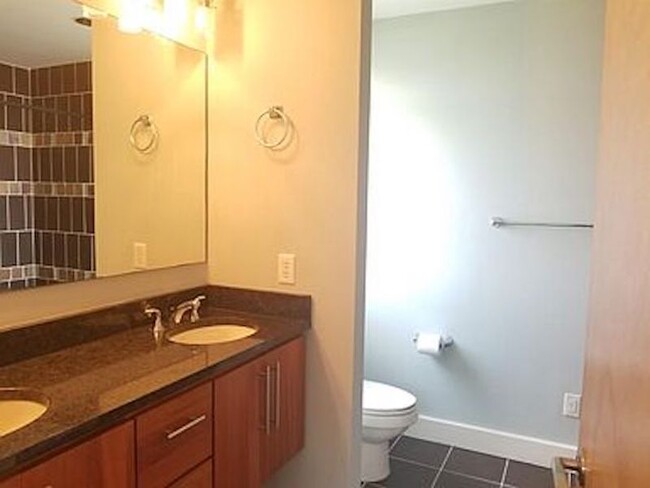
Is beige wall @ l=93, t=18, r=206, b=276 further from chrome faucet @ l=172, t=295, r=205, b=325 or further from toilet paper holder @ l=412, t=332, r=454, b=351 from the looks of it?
toilet paper holder @ l=412, t=332, r=454, b=351

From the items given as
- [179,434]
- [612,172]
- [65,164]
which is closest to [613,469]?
[612,172]

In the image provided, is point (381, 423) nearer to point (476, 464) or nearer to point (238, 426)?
point (476, 464)

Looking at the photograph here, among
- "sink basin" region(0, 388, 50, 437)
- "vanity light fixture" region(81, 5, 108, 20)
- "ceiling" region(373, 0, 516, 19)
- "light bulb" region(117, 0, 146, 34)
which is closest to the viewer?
"sink basin" region(0, 388, 50, 437)

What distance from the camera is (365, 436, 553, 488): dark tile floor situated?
101 inches

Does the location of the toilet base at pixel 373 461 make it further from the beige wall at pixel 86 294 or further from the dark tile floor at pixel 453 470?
the beige wall at pixel 86 294

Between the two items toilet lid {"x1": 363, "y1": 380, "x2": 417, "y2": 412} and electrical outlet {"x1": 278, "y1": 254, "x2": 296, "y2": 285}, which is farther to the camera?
toilet lid {"x1": 363, "y1": 380, "x2": 417, "y2": 412}

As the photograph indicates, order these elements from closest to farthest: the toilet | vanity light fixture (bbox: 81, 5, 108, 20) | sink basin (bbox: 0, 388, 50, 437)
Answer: sink basin (bbox: 0, 388, 50, 437)
vanity light fixture (bbox: 81, 5, 108, 20)
the toilet

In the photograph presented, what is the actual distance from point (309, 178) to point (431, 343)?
136cm

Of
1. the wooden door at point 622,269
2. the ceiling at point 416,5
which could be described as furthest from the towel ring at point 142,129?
the wooden door at point 622,269

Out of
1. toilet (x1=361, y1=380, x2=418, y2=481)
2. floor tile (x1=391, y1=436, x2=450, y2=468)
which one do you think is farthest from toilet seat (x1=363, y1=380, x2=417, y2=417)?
floor tile (x1=391, y1=436, x2=450, y2=468)

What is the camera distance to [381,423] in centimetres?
244

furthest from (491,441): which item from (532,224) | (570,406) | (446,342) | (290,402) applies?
(290,402)

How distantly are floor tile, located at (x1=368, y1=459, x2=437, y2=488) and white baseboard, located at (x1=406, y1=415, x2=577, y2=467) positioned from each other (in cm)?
32

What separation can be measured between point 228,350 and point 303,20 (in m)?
1.26
